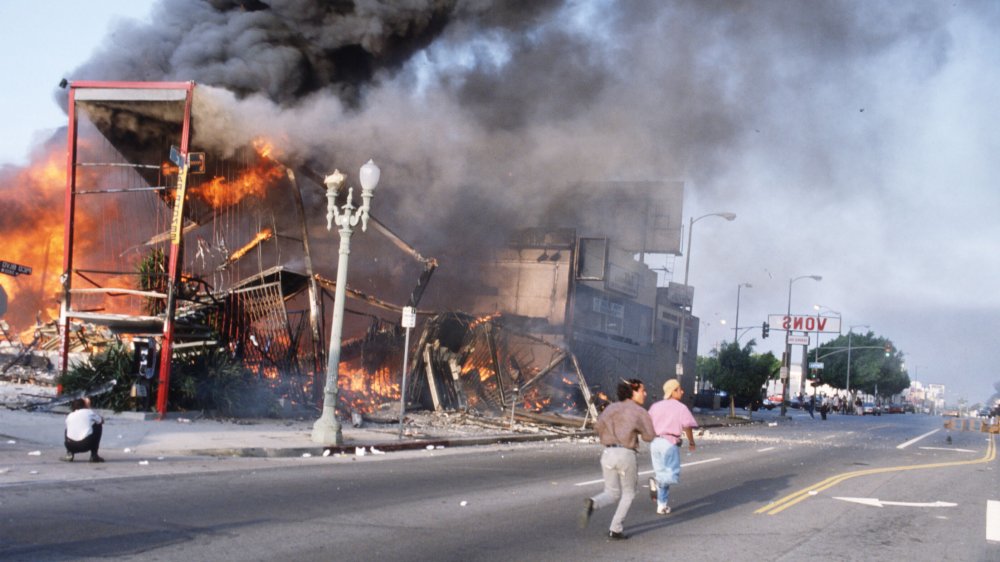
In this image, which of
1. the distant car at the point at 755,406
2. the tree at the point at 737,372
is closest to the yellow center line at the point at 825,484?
the distant car at the point at 755,406

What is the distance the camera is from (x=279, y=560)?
5859 millimetres

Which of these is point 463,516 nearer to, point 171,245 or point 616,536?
point 616,536

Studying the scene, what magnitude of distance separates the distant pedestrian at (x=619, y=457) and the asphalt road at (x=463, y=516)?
0.30m

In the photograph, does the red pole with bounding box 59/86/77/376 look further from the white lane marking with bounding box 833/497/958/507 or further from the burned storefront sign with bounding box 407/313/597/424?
the white lane marking with bounding box 833/497/958/507

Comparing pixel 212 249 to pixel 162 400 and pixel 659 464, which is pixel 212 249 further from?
pixel 659 464

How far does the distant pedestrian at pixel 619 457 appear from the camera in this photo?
23.2 ft

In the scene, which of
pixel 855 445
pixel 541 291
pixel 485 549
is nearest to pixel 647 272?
pixel 541 291

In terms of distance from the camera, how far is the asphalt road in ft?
21.0

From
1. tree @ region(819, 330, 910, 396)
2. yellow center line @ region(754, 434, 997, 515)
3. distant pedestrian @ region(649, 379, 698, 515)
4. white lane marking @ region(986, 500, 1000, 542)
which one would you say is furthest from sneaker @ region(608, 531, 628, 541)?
tree @ region(819, 330, 910, 396)

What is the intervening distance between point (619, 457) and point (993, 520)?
5415 millimetres

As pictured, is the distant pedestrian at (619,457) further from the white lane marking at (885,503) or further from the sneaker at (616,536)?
the white lane marking at (885,503)

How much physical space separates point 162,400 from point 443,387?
9.05 m

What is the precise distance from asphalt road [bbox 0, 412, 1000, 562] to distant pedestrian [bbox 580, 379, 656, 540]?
297mm

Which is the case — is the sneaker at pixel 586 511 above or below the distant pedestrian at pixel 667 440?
below
